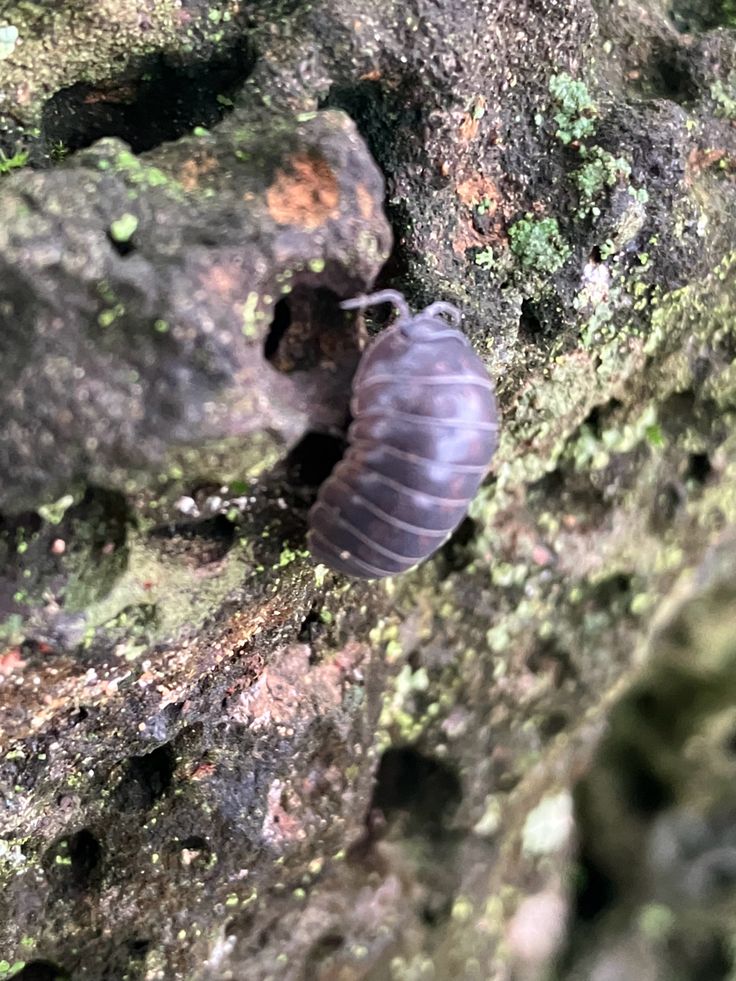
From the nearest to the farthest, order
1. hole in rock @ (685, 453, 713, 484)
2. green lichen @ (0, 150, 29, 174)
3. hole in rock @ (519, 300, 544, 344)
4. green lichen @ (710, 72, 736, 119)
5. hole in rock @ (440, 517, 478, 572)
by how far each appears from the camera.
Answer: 1. green lichen @ (0, 150, 29, 174)
2. hole in rock @ (519, 300, 544, 344)
3. green lichen @ (710, 72, 736, 119)
4. hole in rock @ (440, 517, 478, 572)
5. hole in rock @ (685, 453, 713, 484)

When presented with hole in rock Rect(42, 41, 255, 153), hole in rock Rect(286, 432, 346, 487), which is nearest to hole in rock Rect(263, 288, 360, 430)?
hole in rock Rect(286, 432, 346, 487)

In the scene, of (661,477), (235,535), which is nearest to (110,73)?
(235,535)

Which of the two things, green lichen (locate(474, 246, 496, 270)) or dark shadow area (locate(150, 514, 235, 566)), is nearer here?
dark shadow area (locate(150, 514, 235, 566))

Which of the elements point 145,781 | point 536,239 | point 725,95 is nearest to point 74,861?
point 145,781

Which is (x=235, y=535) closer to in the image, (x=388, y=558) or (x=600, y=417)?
(x=388, y=558)

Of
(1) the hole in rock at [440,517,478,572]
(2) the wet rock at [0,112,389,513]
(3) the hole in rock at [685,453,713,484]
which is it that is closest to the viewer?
(2) the wet rock at [0,112,389,513]

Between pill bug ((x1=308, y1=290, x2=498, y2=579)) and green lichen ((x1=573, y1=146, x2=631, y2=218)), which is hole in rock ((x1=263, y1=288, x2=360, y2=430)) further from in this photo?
green lichen ((x1=573, y1=146, x2=631, y2=218))

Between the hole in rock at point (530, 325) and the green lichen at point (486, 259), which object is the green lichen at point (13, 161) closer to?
the green lichen at point (486, 259)
